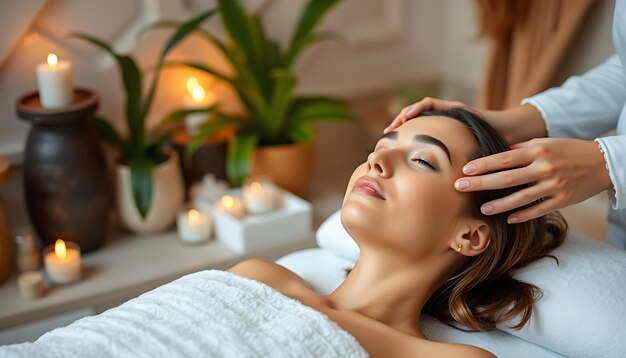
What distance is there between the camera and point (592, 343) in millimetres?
1184

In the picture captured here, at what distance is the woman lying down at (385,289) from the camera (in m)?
1.07

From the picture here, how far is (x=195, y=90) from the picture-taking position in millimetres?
2154

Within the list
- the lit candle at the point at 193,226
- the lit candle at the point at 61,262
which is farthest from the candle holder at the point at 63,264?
the lit candle at the point at 193,226

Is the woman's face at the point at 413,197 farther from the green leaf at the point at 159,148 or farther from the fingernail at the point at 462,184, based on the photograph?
the green leaf at the point at 159,148

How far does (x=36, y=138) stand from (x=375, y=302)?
1.02 m

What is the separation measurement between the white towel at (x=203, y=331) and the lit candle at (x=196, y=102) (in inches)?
41.3

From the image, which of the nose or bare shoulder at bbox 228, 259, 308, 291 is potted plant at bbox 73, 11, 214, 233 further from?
the nose

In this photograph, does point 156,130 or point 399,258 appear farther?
point 156,130

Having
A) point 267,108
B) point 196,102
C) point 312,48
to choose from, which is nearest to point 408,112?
point 267,108

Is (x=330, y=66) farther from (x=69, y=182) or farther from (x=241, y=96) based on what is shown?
(x=69, y=182)

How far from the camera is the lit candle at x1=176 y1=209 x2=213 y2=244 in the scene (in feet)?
6.59

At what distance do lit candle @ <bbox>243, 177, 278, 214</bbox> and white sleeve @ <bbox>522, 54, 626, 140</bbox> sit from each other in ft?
2.65

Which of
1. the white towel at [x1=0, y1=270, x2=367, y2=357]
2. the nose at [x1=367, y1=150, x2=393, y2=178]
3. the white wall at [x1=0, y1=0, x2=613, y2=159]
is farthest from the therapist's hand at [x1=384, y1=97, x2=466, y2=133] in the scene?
the white wall at [x1=0, y1=0, x2=613, y2=159]

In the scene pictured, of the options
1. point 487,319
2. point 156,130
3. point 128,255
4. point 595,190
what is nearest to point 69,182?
point 128,255
